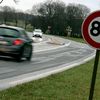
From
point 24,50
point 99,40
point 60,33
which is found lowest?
point 60,33

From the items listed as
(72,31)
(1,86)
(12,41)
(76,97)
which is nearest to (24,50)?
(12,41)

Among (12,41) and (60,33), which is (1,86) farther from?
(60,33)

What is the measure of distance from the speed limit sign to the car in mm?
13812

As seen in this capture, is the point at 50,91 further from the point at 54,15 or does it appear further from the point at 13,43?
the point at 54,15

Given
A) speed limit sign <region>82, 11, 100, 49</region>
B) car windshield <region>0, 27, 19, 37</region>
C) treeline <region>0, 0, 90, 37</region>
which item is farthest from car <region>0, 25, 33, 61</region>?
treeline <region>0, 0, 90, 37</region>

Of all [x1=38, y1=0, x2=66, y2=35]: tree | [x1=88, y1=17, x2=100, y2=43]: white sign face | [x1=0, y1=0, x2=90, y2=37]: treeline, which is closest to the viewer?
[x1=88, y1=17, x2=100, y2=43]: white sign face

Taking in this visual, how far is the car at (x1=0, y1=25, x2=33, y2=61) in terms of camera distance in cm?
2106

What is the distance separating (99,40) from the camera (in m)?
7.39

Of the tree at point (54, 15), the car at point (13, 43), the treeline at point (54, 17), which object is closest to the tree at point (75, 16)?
the treeline at point (54, 17)

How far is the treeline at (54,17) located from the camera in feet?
447

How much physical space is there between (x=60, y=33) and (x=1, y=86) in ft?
426

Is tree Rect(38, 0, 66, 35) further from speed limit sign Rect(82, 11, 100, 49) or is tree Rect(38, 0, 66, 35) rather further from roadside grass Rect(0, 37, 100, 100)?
speed limit sign Rect(82, 11, 100, 49)

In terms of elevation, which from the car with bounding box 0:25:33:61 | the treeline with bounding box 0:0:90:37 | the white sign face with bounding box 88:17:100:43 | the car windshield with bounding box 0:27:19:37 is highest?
the white sign face with bounding box 88:17:100:43

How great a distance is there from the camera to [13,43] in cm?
2119
